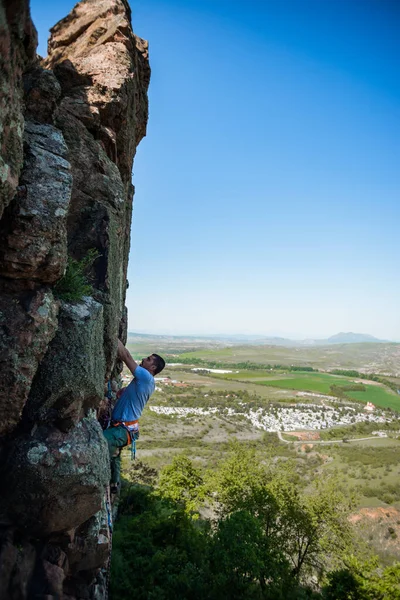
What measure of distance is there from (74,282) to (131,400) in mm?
2984

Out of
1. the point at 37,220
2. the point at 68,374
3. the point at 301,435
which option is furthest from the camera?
the point at 301,435

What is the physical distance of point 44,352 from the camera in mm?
4977

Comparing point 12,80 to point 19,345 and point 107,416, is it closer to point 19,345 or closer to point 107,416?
point 19,345

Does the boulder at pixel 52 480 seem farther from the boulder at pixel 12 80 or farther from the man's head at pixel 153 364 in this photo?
the boulder at pixel 12 80

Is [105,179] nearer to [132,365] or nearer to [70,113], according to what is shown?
[70,113]

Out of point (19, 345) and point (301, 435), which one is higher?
point (19, 345)

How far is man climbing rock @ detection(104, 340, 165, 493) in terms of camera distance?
7067 millimetres

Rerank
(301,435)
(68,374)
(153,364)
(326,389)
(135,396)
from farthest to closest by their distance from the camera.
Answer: (326,389), (301,435), (153,364), (135,396), (68,374)

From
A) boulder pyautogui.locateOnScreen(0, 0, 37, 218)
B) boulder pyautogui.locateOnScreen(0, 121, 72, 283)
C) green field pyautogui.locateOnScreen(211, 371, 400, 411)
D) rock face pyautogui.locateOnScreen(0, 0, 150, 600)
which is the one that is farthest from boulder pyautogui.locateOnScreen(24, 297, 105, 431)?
green field pyautogui.locateOnScreen(211, 371, 400, 411)

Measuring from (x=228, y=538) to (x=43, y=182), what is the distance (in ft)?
55.9

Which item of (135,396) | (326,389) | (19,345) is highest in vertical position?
(19,345)

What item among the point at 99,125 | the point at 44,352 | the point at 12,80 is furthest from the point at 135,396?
the point at 99,125

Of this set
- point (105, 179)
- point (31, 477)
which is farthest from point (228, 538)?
point (105, 179)

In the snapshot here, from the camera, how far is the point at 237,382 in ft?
452
